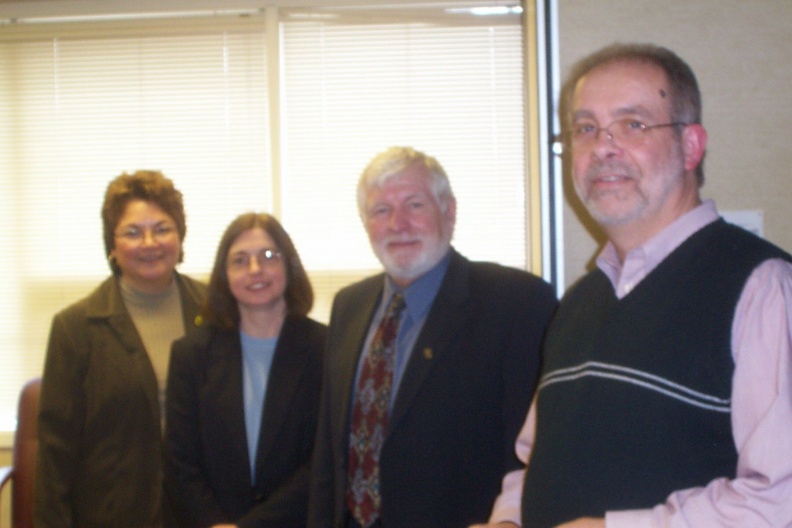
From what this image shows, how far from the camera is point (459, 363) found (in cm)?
174

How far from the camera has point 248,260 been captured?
2.20 m

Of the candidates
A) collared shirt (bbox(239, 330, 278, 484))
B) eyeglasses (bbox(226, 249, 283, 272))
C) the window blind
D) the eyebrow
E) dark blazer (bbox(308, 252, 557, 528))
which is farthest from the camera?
the window blind

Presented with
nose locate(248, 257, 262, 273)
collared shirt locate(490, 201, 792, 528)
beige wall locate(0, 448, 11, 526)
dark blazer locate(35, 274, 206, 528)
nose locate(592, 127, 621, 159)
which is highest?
nose locate(592, 127, 621, 159)

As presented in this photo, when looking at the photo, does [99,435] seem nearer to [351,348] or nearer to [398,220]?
[351,348]

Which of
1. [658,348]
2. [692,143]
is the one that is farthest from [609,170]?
[658,348]

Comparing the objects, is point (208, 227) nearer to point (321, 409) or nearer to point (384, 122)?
point (384, 122)

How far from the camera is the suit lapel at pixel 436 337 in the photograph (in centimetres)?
172

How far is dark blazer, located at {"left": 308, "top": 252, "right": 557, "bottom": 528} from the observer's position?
1.70 metres

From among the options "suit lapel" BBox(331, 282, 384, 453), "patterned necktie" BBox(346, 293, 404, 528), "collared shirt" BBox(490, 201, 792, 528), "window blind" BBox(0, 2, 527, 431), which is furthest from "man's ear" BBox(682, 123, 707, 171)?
"window blind" BBox(0, 2, 527, 431)

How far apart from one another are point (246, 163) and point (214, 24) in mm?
739

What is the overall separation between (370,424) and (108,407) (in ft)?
3.46

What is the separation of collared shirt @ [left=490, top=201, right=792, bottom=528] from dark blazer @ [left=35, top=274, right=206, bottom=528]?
1.75 metres

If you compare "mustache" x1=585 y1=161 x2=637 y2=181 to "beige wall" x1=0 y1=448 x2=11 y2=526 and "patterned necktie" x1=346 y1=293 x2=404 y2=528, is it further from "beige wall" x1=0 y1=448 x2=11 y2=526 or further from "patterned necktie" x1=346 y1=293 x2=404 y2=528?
"beige wall" x1=0 y1=448 x2=11 y2=526

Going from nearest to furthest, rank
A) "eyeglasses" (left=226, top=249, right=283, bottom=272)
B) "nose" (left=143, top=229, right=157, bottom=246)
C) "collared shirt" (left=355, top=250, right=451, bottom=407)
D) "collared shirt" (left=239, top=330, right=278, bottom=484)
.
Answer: "collared shirt" (left=355, top=250, right=451, bottom=407), "collared shirt" (left=239, top=330, right=278, bottom=484), "eyeglasses" (left=226, top=249, right=283, bottom=272), "nose" (left=143, top=229, right=157, bottom=246)
